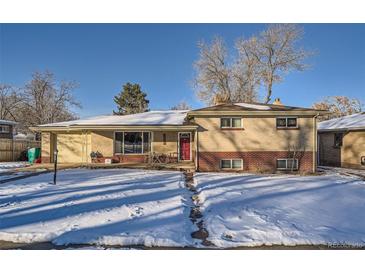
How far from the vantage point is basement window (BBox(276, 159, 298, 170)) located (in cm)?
1345

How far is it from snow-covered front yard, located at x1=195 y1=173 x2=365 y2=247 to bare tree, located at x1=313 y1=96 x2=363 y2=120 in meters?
33.5

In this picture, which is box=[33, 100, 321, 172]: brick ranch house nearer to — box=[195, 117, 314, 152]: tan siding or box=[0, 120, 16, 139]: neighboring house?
box=[195, 117, 314, 152]: tan siding

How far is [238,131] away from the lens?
13.3 m

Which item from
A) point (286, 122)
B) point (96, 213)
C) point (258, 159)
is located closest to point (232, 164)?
point (258, 159)

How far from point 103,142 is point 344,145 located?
16.9m

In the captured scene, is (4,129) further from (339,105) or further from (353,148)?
(339,105)

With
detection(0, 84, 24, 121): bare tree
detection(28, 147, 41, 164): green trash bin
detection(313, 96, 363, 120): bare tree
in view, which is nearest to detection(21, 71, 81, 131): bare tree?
detection(0, 84, 24, 121): bare tree

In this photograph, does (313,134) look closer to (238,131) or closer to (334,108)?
(238,131)

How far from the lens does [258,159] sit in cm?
1338

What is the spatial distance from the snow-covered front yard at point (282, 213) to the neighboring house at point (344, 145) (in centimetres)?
778

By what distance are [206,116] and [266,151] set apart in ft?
13.3

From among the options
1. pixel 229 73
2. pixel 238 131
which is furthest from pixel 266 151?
pixel 229 73

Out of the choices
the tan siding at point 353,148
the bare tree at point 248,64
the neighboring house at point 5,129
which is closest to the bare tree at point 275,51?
the bare tree at point 248,64

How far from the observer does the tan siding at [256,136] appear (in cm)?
1325
